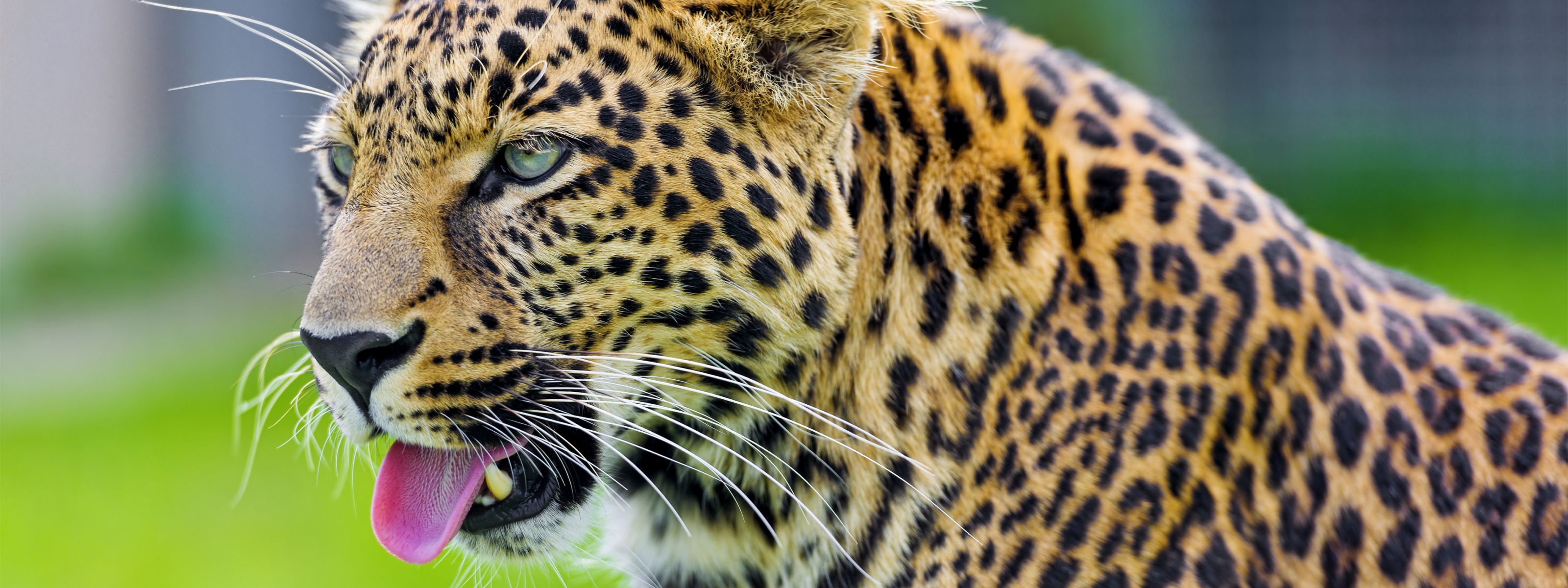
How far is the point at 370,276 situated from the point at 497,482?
640mm

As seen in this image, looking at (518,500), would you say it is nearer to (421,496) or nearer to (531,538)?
(531,538)

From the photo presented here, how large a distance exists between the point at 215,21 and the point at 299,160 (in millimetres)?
1718

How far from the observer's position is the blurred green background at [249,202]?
8523 mm

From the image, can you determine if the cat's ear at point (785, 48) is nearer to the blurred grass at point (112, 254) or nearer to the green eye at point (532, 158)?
the green eye at point (532, 158)

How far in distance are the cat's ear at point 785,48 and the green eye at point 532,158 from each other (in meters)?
0.38

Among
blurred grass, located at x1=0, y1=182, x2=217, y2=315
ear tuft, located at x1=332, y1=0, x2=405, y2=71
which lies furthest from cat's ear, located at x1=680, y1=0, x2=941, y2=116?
blurred grass, located at x1=0, y1=182, x2=217, y2=315

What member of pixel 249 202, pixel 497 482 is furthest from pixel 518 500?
pixel 249 202

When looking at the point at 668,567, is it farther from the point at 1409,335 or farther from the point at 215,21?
the point at 215,21

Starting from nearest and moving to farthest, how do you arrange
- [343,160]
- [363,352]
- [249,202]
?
[363,352]
[343,160]
[249,202]

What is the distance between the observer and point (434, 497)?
3.34 m

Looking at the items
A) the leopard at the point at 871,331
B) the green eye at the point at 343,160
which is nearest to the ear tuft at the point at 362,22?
the green eye at the point at 343,160

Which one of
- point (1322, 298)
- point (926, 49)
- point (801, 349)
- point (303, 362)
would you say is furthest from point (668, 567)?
point (1322, 298)

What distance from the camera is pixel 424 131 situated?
3131mm

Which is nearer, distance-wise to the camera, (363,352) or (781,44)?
(363,352)
